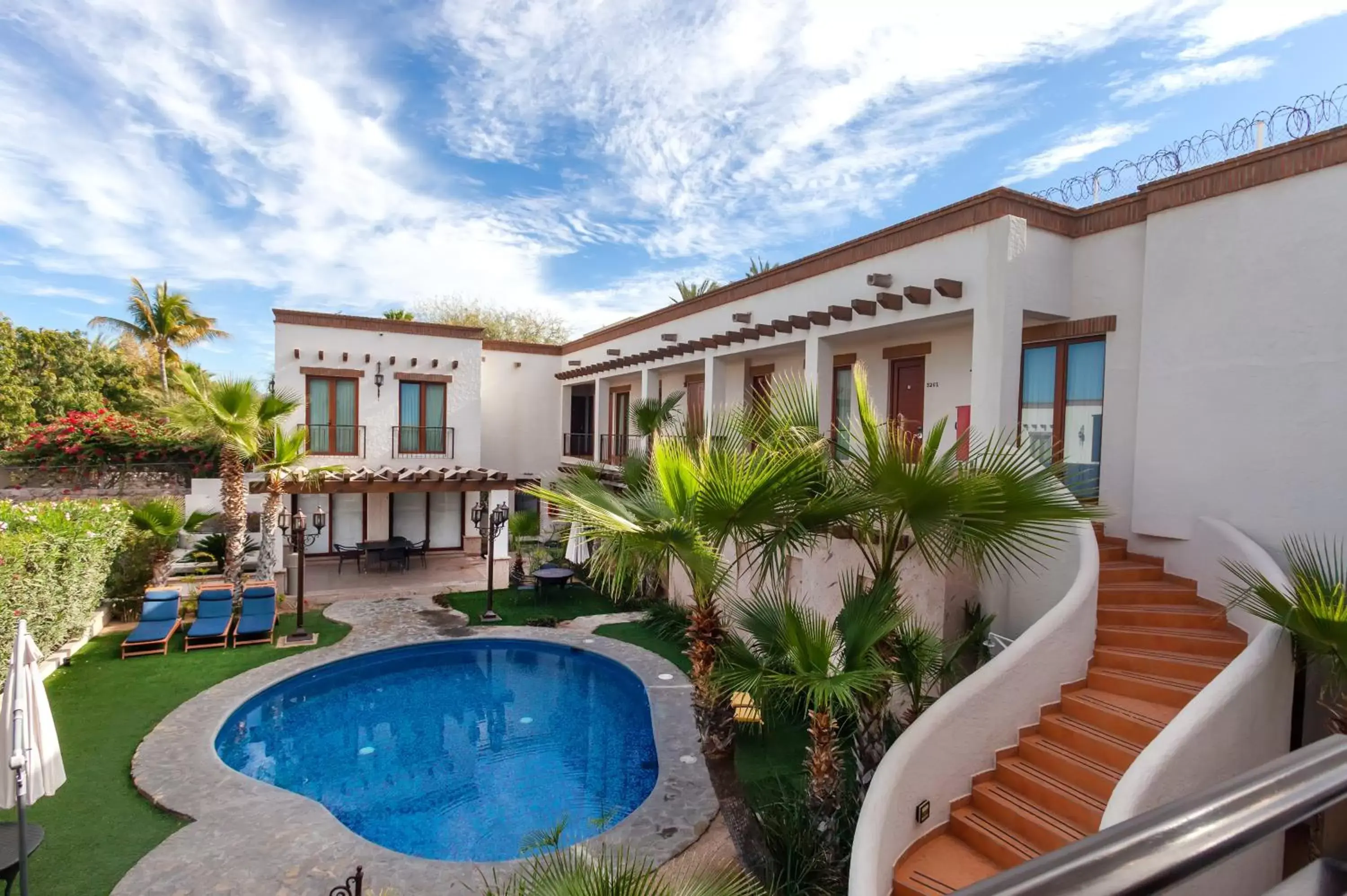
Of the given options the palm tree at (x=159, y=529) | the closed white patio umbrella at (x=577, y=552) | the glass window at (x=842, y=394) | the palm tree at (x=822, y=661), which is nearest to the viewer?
the palm tree at (x=822, y=661)

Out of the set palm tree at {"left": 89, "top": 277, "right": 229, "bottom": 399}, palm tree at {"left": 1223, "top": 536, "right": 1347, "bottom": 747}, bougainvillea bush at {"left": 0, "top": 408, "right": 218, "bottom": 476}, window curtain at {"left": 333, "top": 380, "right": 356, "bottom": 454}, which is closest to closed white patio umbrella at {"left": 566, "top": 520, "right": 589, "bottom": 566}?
window curtain at {"left": 333, "top": 380, "right": 356, "bottom": 454}

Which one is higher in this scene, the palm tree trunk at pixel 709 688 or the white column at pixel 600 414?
the white column at pixel 600 414

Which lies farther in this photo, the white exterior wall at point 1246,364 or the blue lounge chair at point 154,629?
the blue lounge chair at point 154,629

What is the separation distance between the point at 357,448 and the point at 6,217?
664 inches

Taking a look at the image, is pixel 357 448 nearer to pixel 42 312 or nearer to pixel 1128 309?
pixel 1128 309

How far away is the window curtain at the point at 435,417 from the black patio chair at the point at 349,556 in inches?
157

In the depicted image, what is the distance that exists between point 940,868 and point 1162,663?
150 inches

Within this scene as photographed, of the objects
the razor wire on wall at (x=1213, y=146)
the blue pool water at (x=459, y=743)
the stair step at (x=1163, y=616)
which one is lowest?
the blue pool water at (x=459, y=743)

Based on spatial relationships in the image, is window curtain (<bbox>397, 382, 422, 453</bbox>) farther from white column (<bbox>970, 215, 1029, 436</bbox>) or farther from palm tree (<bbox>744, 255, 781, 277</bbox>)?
white column (<bbox>970, 215, 1029, 436</bbox>)

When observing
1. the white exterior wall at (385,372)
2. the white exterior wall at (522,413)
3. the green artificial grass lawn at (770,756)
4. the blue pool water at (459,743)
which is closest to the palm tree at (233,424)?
the white exterior wall at (385,372)

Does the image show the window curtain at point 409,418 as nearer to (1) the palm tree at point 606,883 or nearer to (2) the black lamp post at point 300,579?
(2) the black lamp post at point 300,579

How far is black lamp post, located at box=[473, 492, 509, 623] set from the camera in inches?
644

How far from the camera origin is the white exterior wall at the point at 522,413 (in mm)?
26547

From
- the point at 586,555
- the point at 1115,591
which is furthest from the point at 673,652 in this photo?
the point at 1115,591
